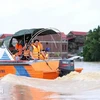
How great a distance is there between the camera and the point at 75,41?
295 feet

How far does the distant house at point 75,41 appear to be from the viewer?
89.2 metres

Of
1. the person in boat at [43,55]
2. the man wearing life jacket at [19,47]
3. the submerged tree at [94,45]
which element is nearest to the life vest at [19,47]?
the man wearing life jacket at [19,47]

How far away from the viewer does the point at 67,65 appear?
1368 centimetres

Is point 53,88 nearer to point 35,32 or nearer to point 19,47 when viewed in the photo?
point 35,32

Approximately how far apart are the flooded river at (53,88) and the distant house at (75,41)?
7564cm

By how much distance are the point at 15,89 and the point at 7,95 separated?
1408 mm

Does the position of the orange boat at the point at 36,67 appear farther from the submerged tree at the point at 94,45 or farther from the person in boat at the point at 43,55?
the submerged tree at the point at 94,45

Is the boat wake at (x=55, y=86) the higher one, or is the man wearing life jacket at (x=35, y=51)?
the man wearing life jacket at (x=35, y=51)

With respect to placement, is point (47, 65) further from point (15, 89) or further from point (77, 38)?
point (77, 38)

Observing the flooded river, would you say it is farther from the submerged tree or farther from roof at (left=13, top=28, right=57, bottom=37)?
the submerged tree

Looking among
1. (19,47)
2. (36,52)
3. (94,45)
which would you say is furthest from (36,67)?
(94,45)

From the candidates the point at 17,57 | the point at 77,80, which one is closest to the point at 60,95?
the point at 77,80

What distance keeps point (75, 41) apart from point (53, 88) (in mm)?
79217

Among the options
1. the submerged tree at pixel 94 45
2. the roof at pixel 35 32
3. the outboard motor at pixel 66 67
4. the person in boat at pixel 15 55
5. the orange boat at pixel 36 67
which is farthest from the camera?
the submerged tree at pixel 94 45
